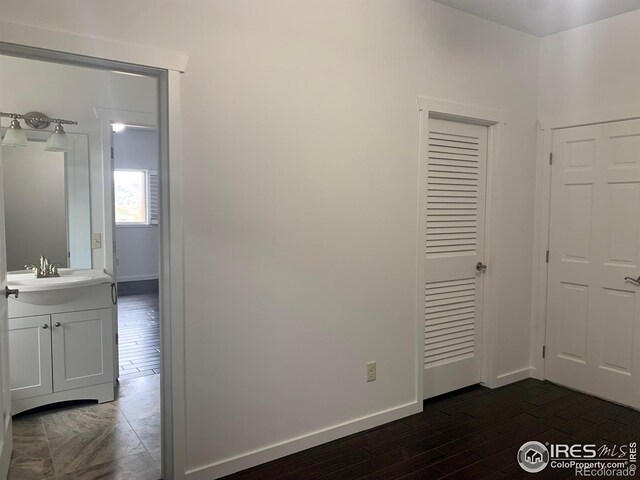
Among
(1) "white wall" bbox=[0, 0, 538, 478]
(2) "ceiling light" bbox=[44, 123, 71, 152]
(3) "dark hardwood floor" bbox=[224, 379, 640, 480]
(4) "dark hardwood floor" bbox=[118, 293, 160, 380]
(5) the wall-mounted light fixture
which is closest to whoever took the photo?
(1) "white wall" bbox=[0, 0, 538, 478]

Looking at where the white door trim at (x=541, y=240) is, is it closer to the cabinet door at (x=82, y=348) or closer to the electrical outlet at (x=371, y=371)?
the electrical outlet at (x=371, y=371)

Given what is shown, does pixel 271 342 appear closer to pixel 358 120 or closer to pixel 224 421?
pixel 224 421

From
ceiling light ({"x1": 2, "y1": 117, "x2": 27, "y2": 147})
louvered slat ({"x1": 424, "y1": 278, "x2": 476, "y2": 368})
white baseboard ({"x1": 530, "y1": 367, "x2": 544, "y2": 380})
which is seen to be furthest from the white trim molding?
white baseboard ({"x1": 530, "y1": 367, "x2": 544, "y2": 380})

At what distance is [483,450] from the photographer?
271 centimetres

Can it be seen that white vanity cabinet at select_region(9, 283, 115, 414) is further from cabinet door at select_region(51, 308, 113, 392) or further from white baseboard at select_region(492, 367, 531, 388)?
white baseboard at select_region(492, 367, 531, 388)

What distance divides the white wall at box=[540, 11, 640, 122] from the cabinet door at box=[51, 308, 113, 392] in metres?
3.85

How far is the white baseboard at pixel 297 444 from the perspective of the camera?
240 cm

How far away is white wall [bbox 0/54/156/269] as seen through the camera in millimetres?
3283

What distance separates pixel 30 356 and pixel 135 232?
539cm

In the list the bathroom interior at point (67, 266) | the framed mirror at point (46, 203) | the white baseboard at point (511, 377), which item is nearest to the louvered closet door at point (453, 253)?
the white baseboard at point (511, 377)

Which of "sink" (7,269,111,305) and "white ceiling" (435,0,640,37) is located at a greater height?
"white ceiling" (435,0,640,37)

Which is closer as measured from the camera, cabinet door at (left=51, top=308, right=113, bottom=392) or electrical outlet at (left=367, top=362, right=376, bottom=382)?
electrical outlet at (left=367, top=362, right=376, bottom=382)

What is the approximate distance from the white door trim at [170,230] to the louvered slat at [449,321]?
1.80m

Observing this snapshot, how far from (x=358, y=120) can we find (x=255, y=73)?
0.71 metres
